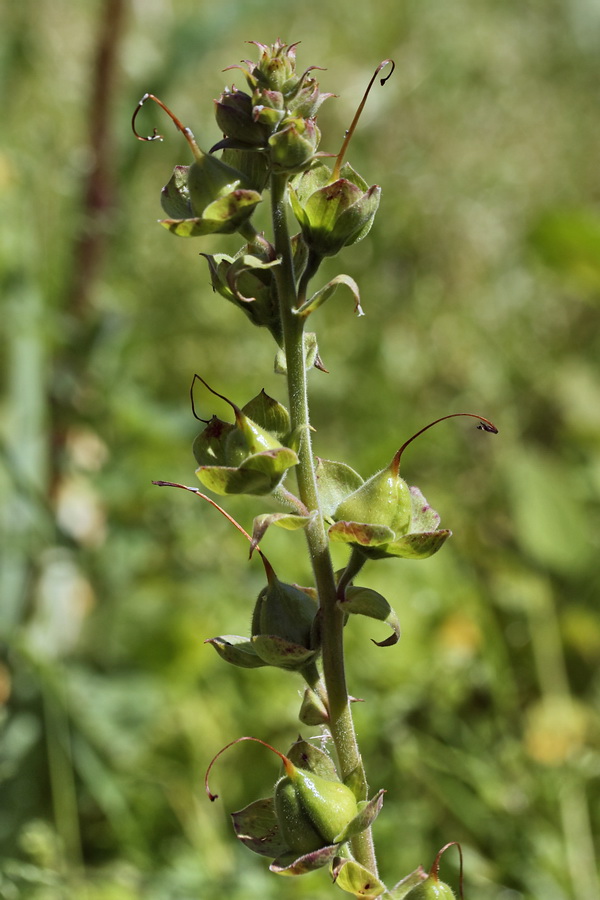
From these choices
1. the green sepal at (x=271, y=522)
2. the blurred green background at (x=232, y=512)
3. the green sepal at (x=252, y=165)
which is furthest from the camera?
the blurred green background at (x=232, y=512)

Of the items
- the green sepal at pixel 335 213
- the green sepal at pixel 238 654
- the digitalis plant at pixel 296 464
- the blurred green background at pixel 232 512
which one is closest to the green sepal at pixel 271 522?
the digitalis plant at pixel 296 464

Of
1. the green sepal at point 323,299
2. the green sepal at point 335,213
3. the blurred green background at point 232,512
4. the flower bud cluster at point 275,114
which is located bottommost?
the blurred green background at point 232,512

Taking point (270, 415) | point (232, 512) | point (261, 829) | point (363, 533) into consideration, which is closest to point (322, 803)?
point (261, 829)

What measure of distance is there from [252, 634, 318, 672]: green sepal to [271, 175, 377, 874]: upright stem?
4 centimetres

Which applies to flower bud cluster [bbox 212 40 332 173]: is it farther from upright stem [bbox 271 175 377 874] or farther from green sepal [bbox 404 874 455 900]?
green sepal [bbox 404 874 455 900]

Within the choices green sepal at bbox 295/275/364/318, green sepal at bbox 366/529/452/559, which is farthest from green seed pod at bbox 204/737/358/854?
green sepal at bbox 295/275/364/318

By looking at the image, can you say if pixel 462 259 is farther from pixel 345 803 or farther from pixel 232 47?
pixel 345 803

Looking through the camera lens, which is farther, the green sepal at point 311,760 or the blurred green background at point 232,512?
the blurred green background at point 232,512

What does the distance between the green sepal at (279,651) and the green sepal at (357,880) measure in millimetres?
186

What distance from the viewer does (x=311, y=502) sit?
91cm

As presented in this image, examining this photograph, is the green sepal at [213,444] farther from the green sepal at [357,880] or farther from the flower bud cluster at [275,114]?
the green sepal at [357,880]

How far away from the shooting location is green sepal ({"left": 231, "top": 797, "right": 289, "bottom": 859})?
3.02 feet

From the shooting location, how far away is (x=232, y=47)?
4.71 meters

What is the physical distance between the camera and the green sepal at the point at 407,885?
0.94 metres
